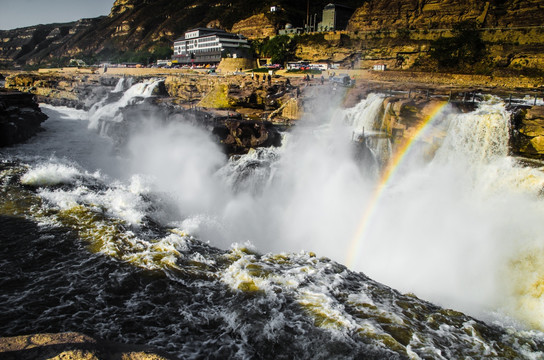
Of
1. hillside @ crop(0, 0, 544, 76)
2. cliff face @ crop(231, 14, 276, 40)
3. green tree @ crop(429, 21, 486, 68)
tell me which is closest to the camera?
hillside @ crop(0, 0, 544, 76)

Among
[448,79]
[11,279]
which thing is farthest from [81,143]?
[448,79]

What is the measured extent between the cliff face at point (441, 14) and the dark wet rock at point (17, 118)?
42065 mm

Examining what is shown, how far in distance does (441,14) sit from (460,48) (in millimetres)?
9612

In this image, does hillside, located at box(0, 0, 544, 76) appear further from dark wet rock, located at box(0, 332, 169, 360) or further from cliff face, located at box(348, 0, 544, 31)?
dark wet rock, located at box(0, 332, 169, 360)

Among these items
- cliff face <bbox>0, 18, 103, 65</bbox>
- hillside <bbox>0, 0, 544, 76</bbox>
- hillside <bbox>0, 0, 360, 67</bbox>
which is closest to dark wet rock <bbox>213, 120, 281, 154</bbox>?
hillside <bbox>0, 0, 544, 76</bbox>

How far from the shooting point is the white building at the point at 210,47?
200ft

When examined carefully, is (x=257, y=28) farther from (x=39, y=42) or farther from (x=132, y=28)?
(x=39, y=42)

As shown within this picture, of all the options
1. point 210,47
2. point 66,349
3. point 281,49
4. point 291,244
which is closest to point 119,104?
point 281,49

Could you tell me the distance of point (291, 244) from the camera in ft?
47.6

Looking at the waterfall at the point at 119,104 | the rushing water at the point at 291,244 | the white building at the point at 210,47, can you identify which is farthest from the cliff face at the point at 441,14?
the waterfall at the point at 119,104

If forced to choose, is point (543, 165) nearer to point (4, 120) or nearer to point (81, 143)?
point (81, 143)

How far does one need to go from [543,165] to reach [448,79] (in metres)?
18.6

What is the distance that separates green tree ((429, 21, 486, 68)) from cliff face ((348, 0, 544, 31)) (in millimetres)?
2200

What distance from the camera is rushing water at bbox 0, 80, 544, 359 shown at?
7.00 m
